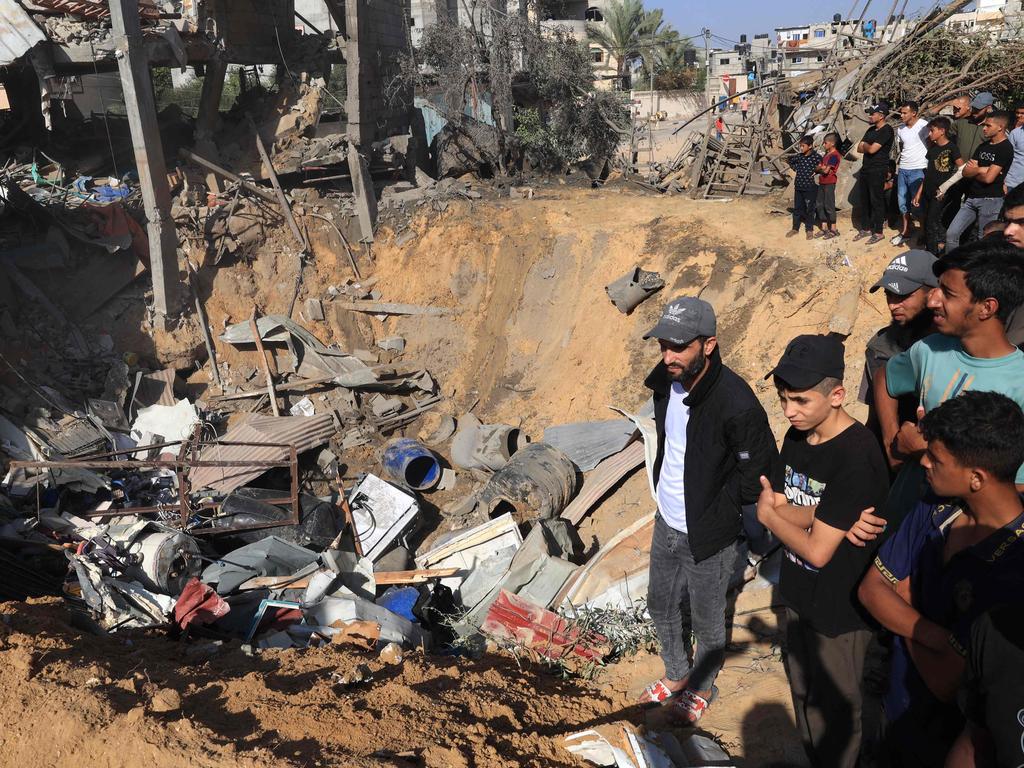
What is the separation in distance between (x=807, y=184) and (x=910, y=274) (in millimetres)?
6395

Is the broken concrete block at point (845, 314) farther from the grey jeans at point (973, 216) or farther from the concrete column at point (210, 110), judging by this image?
the concrete column at point (210, 110)

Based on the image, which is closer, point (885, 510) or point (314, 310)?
point (885, 510)

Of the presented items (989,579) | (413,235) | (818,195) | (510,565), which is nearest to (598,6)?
(413,235)

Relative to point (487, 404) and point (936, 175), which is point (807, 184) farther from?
point (487, 404)

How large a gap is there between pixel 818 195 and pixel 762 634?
644 cm

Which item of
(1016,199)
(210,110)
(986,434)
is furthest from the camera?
(210,110)

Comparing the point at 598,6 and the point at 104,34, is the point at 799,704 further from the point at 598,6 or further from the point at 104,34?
the point at 598,6

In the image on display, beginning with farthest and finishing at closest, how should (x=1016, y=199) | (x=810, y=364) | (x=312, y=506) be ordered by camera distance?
(x=312, y=506), (x=1016, y=199), (x=810, y=364)

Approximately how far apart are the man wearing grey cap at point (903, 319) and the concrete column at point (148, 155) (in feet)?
35.1

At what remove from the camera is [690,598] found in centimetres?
360

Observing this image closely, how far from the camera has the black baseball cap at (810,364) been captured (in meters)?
2.59

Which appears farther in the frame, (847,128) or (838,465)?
(847,128)

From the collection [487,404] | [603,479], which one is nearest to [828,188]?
[603,479]

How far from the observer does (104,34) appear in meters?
11.2
